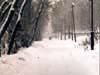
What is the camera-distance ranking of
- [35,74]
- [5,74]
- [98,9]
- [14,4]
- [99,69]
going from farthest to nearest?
[98,9] → [14,4] → [99,69] → [35,74] → [5,74]

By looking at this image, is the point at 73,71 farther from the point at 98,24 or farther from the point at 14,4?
the point at 98,24

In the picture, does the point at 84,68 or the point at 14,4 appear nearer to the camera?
the point at 84,68

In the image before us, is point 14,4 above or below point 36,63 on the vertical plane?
above

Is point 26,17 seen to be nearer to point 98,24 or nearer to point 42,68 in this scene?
point 42,68

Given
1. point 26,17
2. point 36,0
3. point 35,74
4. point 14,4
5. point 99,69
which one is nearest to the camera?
point 35,74

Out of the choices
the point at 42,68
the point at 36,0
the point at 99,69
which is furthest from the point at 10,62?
the point at 36,0

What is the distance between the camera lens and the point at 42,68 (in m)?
14.6

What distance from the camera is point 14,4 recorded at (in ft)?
52.5

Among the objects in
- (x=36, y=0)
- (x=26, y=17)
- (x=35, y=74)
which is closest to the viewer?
(x=35, y=74)

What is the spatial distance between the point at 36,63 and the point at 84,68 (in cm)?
267

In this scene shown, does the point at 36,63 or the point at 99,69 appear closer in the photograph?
the point at 99,69

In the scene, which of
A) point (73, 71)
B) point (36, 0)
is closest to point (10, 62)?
point (73, 71)

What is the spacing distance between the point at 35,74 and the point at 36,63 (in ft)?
9.82

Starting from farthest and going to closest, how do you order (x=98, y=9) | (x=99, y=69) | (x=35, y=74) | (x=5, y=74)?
(x=98, y=9), (x=99, y=69), (x=35, y=74), (x=5, y=74)
